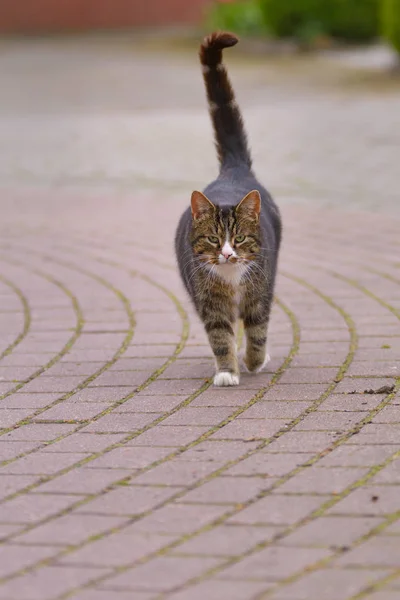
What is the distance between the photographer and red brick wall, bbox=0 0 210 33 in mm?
30672

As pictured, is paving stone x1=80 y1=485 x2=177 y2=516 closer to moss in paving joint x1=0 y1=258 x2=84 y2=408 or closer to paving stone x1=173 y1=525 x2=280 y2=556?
paving stone x1=173 y1=525 x2=280 y2=556

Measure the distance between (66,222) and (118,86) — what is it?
1043 centimetres

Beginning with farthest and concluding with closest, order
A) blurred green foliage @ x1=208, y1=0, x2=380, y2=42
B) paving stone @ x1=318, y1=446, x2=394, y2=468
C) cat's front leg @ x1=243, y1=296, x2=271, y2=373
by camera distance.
Result: blurred green foliage @ x1=208, y1=0, x2=380, y2=42, cat's front leg @ x1=243, y1=296, x2=271, y2=373, paving stone @ x1=318, y1=446, x2=394, y2=468

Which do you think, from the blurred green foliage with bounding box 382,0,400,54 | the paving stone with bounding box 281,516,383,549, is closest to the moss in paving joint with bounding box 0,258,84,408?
the paving stone with bounding box 281,516,383,549

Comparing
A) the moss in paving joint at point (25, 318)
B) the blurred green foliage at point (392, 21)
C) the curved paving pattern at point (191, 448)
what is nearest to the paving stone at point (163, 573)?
the curved paving pattern at point (191, 448)

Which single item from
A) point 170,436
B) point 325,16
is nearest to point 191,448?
point 170,436

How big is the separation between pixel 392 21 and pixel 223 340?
1495 centimetres

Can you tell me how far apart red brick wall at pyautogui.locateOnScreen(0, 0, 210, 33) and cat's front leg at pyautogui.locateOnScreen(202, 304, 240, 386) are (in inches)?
1064

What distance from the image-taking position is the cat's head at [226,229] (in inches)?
194

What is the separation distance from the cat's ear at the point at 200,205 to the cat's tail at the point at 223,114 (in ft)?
2.75

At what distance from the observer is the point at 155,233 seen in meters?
8.28

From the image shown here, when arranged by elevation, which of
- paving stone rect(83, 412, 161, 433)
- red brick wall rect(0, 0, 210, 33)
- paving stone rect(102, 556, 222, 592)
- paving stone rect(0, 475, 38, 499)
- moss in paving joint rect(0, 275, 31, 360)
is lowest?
red brick wall rect(0, 0, 210, 33)

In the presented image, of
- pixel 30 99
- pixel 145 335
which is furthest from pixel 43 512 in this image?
pixel 30 99

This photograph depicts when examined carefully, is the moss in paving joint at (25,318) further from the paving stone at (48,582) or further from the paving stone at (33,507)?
the paving stone at (48,582)
